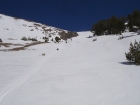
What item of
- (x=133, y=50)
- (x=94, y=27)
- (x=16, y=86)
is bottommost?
(x=16, y=86)

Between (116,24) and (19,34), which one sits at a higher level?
(116,24)

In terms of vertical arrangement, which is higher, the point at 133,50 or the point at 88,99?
the point at 133,50

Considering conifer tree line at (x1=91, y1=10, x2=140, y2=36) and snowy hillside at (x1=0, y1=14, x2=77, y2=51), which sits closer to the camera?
conifer tree line at (x1=91, y1=10, x2=140, y2=36)

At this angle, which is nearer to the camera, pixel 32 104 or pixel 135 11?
pixel 32 104

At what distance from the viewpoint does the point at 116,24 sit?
31.1 m

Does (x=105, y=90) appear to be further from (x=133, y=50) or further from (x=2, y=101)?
(x=133, y=50)

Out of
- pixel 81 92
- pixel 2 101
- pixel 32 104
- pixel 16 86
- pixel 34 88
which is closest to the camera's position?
pixel 32 104

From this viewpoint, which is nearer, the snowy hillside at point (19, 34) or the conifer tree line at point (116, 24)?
the conifer tree line at point (116, 24)

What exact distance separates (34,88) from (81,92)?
2039 mm

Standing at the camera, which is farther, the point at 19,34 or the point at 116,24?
the point at 19,34

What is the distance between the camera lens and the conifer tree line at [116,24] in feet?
86.3

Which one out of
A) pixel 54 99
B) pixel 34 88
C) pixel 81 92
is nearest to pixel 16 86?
pixel 34 88

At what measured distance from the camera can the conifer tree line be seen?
26.3m

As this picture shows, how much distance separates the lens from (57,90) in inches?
231
